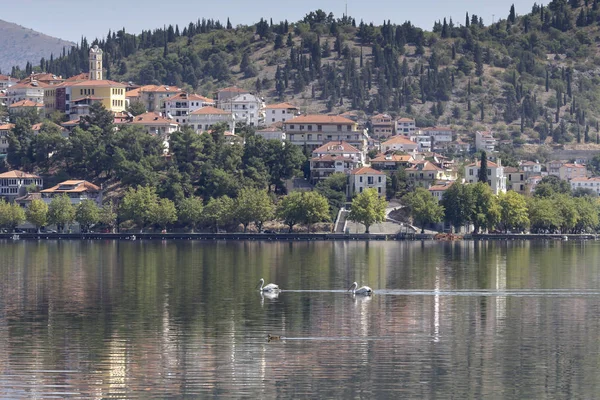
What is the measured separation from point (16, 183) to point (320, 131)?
39742mm

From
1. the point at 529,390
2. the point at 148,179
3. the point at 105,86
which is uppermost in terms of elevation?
the point at 105,86

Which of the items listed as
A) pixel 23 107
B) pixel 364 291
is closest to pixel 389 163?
pixel 23 107

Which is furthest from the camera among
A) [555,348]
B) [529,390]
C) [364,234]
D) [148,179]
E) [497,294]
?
[148,179]

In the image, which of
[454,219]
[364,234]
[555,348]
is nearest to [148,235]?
[364,234]

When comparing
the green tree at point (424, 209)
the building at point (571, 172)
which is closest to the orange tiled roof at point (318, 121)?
the green tree at point (424, 209)

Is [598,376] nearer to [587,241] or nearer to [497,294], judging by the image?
[497,294]

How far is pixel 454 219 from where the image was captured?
13288 centimetres

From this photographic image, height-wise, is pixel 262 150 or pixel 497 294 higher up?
pixel 262 150

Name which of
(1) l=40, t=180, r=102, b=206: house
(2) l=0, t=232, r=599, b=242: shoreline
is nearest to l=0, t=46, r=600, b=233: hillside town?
(1) l=40, t=180, r=102, b=206: house

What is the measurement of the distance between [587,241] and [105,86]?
72.4 meters

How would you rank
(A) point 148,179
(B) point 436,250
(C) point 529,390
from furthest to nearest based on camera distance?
(A) point 148,179 < (B) point 436,250 < (C) point 529,390

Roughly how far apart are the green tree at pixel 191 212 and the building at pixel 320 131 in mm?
29662

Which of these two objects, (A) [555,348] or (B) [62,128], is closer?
(A) [555,348]

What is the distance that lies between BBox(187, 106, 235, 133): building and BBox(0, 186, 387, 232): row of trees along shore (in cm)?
3212
